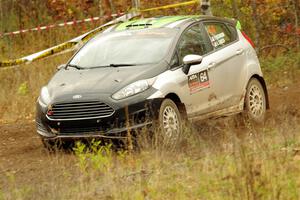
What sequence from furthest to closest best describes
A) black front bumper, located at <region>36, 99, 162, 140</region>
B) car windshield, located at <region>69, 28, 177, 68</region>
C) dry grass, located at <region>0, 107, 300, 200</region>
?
1. car windshield, located at <region>69, 28, 177, 68</region>
2. black front bumper, located at <region>36, 99, 162, 140</region>
3. dry grass, located at <region>0, 107, 300, 200</region>

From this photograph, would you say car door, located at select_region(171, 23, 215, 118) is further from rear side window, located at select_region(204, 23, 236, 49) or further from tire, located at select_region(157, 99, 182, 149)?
tire, located at select_region(157, 99, 182, 149)

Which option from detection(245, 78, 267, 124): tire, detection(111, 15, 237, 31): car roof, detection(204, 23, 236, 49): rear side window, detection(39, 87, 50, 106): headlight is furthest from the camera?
detection(245, 78, 267, 124): tire

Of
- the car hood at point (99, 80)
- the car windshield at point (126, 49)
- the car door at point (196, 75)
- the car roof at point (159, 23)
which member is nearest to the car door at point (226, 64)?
the car door at point (196, 75)

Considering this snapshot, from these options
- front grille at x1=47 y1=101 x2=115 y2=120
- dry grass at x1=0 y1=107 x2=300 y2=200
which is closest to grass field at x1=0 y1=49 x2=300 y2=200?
dry grass at x1=0 y1=107 x2=300 y2=200

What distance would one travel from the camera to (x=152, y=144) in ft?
28.3

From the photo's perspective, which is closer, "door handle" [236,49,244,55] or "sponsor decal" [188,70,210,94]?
"sponsor decal" [188,70,210,94]

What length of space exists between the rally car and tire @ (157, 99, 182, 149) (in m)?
0.01

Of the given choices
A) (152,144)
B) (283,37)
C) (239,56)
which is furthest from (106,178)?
(283,37)

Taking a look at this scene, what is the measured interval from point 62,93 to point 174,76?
1.48 metres

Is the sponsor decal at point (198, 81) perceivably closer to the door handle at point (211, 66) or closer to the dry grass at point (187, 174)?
the door handle at point (211, 66)

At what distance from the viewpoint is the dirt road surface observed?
29.2 ft

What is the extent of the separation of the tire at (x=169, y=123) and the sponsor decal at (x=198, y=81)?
1.77 ft

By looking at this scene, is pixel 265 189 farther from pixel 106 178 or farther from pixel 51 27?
pixel 51 27

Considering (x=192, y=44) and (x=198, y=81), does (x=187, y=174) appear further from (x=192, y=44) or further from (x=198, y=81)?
(x=192, y=44)
